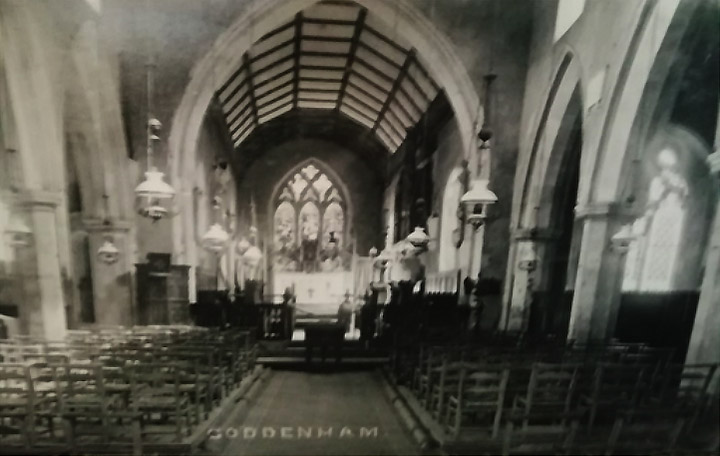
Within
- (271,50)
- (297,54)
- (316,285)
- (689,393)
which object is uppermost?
(297,54)

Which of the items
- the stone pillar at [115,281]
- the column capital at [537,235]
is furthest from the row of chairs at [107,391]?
the column capital at [537,235]

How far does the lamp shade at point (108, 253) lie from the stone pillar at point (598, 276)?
812cm

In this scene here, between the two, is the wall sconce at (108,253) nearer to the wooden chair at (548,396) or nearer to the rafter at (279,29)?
the rafter at (279,29)

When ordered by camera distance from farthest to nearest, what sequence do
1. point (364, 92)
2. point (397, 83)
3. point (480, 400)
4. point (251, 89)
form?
1. point (364, 92)
2. point (251, 89)
3. point (397, 83)
4. point (480, 400)

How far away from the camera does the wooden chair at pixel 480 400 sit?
420 cm

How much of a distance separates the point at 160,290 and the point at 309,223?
12.1m

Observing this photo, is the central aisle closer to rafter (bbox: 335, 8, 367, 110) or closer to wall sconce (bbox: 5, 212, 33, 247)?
wall sconce (bbox: 5, 212, 33, 247)

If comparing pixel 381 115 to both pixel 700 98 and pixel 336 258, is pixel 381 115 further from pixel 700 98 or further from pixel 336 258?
pixel 700 98

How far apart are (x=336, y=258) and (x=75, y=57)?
1401 centimetres

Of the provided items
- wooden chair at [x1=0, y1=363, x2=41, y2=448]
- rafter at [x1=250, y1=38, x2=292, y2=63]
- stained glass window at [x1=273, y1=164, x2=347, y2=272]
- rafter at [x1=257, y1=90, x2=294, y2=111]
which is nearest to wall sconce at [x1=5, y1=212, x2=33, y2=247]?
wooden chair at [x1=0, y1=363, x2=41, y2=448]

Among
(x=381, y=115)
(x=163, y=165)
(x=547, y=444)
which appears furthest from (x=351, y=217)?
(x=547, y=444)

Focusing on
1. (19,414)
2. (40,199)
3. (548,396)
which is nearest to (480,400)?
(548,396)

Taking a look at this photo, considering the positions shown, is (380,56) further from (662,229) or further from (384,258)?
(662,229)

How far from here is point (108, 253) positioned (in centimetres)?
923
